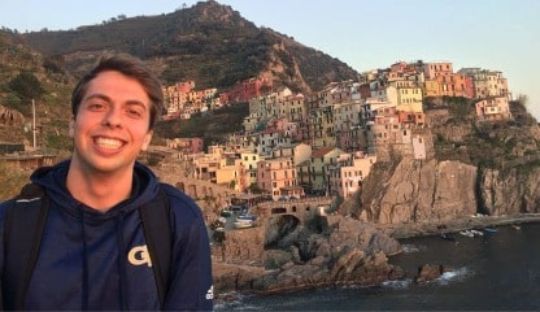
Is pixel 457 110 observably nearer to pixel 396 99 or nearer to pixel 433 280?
pixel 396 99

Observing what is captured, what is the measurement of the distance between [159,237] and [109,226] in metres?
0.14

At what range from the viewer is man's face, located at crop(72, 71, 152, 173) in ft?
5.65

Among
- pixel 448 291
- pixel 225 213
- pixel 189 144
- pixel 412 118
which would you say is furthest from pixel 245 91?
pixel 448 291

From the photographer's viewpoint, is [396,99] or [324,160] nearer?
[324,160]

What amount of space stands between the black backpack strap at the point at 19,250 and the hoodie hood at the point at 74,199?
8cm

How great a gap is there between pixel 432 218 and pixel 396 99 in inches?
500

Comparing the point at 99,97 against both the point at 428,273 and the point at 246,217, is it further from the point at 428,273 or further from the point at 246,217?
the point at 246,217

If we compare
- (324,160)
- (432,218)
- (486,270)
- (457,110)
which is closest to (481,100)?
(457,110)

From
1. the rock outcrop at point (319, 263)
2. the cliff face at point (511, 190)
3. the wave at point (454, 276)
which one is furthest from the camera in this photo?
the cliff face at point (511, 190)

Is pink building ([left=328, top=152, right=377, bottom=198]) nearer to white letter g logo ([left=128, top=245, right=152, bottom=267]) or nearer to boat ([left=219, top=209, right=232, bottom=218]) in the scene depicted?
boat ([left=219, top=209, right=232, bottom=218])

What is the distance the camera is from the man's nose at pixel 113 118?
1732mm

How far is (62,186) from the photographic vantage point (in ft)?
5.74

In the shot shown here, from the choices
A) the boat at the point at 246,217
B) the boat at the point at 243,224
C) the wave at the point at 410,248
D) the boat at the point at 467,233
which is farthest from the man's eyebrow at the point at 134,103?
the boat at the point at 467,233

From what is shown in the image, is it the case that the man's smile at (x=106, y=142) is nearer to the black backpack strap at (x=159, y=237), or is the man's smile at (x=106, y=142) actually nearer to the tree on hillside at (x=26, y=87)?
the black backpack strap at (x=159, y=237)
